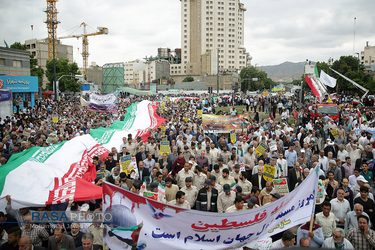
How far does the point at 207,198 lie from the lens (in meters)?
6.89

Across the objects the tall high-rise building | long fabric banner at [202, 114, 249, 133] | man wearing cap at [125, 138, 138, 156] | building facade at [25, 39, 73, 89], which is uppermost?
the tall high-rise building

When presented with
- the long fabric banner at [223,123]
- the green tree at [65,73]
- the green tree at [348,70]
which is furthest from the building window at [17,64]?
the green tree at [348,70]

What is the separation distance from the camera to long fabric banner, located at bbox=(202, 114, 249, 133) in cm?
1498

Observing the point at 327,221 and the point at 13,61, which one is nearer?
the point at 327,221

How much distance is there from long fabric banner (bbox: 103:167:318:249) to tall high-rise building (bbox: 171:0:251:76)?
4845 inches

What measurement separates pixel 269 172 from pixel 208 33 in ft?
428

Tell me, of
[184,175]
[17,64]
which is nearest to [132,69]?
[17,64]

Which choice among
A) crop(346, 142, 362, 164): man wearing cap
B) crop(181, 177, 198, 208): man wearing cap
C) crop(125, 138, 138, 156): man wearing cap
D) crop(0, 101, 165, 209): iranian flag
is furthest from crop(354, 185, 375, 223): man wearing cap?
crop(125, 138, 138, 156): man wearing cap

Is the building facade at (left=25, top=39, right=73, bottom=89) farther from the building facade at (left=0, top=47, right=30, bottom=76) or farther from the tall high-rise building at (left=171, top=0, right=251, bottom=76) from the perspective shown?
the building facade at (left=0, top=47, right=30, bottom=76)

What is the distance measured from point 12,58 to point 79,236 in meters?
39.3

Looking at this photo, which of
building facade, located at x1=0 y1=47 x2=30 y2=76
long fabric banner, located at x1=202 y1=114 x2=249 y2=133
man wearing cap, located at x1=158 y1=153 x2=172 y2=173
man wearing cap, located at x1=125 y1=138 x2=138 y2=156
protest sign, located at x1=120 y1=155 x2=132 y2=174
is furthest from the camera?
building facade, located at x1=0 y1=47 x2=30 y2=76

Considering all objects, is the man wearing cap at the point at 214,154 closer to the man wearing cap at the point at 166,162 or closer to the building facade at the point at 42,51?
the man wearing cap at the point at 166,162

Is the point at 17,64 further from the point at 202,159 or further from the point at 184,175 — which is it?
the point at 184,175

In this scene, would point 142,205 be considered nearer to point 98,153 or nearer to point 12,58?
point 98,153
